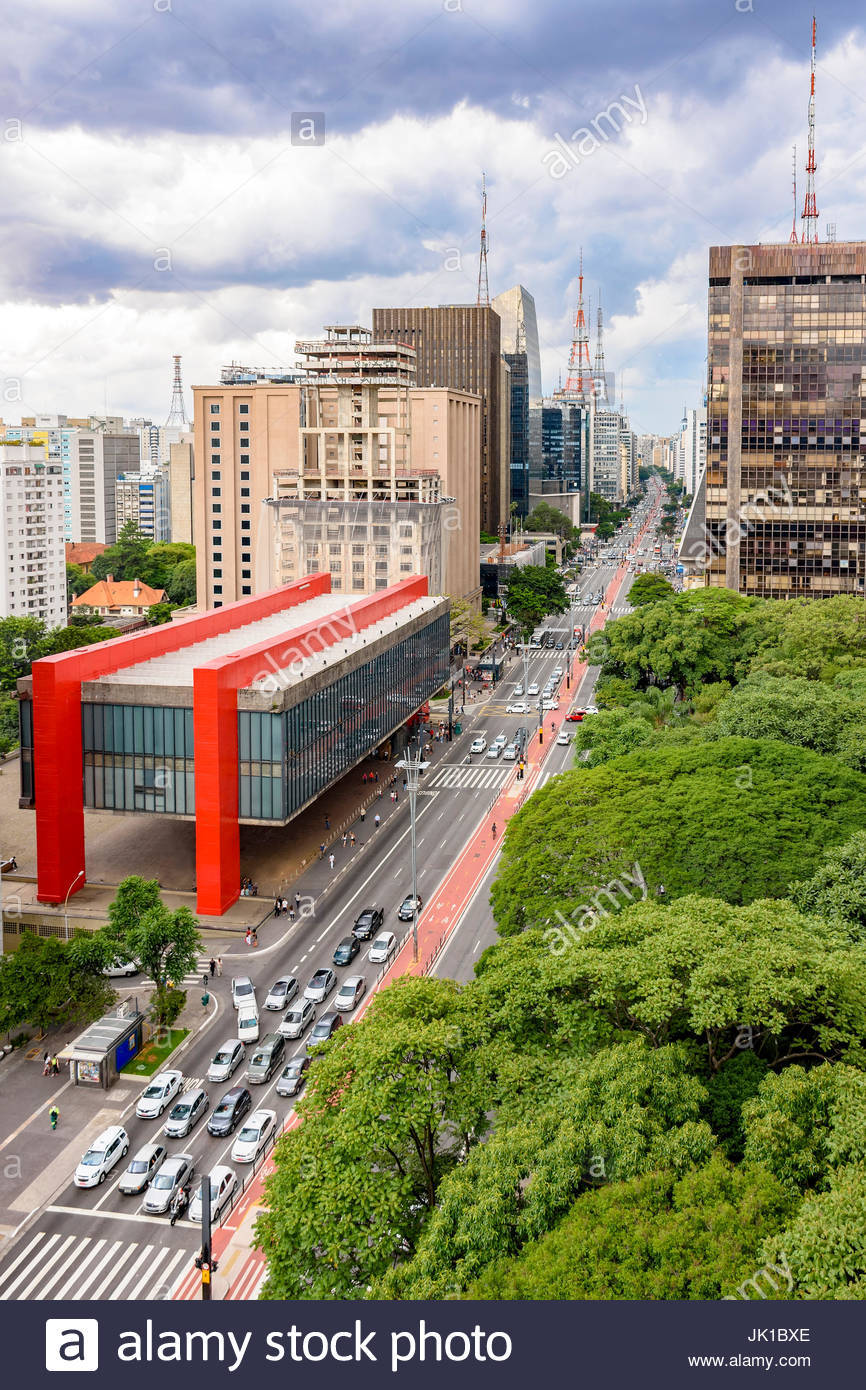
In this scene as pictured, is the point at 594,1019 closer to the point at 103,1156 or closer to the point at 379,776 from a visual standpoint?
the point at 103,1156

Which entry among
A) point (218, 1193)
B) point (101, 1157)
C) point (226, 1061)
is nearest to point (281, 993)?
point (226, 1061)

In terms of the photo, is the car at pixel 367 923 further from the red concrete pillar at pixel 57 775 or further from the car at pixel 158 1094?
the red concrete pillar at pixel 57 775

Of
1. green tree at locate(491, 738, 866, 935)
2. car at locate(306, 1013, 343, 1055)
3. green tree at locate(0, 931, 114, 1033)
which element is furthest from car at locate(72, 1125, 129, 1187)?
green tree at locate(491, 738, 866, 935)

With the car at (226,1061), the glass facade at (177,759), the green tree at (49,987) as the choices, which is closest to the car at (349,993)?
the car at (226,1061)

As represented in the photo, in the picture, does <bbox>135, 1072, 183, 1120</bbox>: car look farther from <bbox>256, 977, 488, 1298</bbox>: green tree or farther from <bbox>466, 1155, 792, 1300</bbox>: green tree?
<bbox>466, 1155, 792, 1300</bbox>: green tree

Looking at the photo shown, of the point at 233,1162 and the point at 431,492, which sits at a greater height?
the point at 431,492

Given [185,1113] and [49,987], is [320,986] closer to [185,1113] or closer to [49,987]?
[185,1113]
